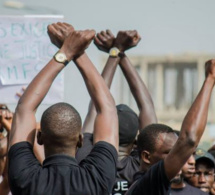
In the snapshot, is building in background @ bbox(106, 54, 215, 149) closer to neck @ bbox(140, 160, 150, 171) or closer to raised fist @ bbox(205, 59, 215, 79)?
neck @ bbox(140, 160, 150, 171)

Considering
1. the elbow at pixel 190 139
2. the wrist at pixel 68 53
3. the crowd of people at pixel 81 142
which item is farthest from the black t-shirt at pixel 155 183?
the wrist at pixel 68 53

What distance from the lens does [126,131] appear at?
294 inches

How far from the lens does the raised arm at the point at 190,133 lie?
5809mm

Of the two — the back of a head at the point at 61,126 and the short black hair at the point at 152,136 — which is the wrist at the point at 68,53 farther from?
the short black hair at the point at 152,136

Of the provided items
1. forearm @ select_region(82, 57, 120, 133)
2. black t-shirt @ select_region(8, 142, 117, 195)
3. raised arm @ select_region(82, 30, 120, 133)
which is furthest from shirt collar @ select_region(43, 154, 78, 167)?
raised arm @ select_region(82, 30, 120, 133)

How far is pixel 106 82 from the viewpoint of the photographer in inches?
291

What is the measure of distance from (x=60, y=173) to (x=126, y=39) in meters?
2.14

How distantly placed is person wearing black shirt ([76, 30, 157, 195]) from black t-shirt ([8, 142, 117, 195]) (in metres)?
1.29

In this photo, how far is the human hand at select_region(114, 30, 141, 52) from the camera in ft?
24.3

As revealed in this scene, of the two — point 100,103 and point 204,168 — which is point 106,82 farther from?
point 204,168

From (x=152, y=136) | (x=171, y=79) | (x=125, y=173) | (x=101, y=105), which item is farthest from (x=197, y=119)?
(x=171, y=79)

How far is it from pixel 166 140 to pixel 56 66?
0.99 m

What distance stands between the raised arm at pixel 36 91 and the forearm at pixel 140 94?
156 centimetres

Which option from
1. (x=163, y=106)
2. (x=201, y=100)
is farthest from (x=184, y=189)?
(x=163, y=106)
